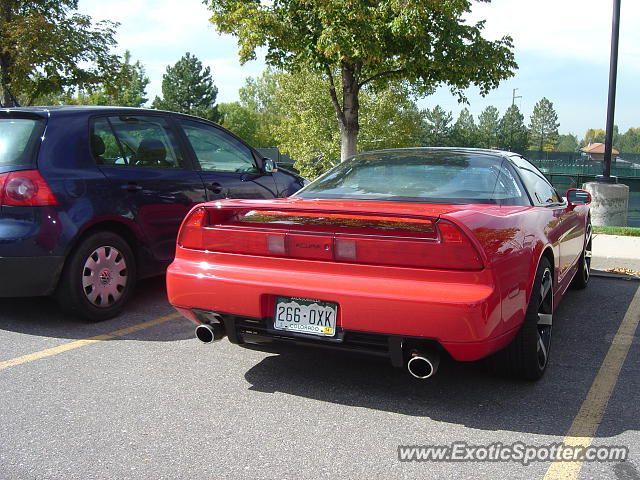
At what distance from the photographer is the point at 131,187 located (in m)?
5.08

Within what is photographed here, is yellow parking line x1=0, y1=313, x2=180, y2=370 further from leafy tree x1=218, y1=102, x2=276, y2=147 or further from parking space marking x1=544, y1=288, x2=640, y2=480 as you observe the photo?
leafy tree x1=218, y1=102, x2=276, y2=147

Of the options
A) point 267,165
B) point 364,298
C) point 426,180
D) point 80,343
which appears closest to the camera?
point 364,298

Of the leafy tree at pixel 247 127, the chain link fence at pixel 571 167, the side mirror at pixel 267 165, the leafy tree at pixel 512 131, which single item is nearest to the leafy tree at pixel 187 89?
the leafy tree at pixel 247 127

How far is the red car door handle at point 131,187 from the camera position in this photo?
5.03 meters

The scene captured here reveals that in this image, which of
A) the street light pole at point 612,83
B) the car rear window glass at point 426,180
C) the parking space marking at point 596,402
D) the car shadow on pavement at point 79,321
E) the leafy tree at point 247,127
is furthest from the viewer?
the leafy tree at point 247,127

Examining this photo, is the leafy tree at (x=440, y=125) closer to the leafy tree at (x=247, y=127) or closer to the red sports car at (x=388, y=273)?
the leafy tree at (x=247, y=127)

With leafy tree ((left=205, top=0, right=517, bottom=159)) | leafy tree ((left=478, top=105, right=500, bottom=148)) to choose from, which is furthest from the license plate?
leafy tree ((left=478, top=105, right=500, bottom=148))

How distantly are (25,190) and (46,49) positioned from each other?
12183mm

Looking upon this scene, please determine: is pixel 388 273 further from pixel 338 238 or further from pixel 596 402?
pixel 596 402

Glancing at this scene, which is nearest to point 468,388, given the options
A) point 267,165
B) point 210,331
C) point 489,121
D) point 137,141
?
point 210,331

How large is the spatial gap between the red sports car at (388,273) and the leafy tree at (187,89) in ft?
263

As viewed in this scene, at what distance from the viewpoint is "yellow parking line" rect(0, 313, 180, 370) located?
3.93 m

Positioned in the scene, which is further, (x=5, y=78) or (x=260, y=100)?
(x=260, y=100)

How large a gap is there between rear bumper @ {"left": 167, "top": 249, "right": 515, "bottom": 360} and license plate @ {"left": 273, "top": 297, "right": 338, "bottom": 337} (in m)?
0.04
